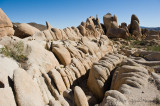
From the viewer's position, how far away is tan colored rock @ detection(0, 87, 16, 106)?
5222 millimetres

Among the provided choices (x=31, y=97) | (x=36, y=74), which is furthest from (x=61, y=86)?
(x=31, y=97)

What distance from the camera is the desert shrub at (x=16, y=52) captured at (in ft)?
28.7

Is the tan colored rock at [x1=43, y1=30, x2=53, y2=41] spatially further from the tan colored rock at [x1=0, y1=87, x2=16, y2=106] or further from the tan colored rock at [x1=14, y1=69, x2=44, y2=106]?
the tan colored rock at [x1=0, y1=87, x2=16, y2=106]

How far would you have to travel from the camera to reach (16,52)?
30.2 ft

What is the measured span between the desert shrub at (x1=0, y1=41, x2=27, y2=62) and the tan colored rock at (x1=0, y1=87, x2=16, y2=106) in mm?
3359

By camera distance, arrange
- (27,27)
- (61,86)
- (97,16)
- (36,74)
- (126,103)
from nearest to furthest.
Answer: (126,103)
(36,74)
(61,86)
(27,27)
(97,16)

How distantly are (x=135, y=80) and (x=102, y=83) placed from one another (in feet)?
9.81

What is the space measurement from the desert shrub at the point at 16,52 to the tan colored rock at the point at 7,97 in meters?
3.36

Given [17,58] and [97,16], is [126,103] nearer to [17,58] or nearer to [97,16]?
[17,58]

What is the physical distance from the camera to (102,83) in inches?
391

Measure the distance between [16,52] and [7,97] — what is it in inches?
175

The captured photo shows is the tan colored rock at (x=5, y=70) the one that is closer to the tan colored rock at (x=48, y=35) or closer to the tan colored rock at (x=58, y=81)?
the tan colored rock at (x=58, y=81)

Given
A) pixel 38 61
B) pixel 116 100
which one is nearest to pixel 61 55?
pixel 38 61

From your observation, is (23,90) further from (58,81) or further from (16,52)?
(16,52)
